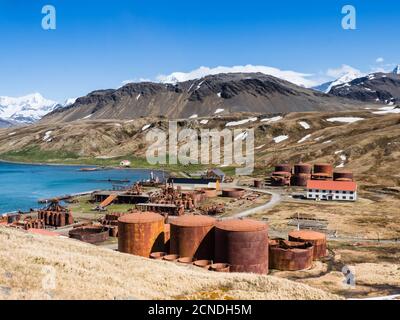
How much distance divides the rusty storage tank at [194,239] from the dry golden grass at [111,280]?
11040mm

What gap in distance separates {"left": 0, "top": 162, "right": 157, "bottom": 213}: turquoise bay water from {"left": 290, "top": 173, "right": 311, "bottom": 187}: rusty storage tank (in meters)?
55.1

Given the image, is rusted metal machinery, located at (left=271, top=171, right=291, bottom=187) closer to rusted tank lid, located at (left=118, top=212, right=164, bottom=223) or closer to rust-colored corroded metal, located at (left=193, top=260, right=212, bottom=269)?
rusted tank lid, located at (left=118, top=212, right=164, bottom=223)

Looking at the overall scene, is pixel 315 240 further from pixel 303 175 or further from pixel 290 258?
pixel 303 175

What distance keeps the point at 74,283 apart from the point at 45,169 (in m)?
182

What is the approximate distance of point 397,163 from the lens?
119m

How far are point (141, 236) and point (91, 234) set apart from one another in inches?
602

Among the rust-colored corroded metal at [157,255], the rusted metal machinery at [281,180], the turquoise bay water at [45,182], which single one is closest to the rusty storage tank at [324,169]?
the rusted metal machinery at [281,180]

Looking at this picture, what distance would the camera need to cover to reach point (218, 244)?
153 feet

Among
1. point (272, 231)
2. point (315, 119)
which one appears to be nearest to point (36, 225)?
point (272, 231)

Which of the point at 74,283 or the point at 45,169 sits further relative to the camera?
the point at 45,169

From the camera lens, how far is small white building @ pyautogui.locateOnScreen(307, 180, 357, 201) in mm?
92625

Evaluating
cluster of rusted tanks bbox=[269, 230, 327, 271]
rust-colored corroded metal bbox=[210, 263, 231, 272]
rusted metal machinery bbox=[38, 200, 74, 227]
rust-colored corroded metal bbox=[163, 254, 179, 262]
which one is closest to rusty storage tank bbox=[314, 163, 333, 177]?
rusted metal machinery bbox=[38, 200, 74, 227]
